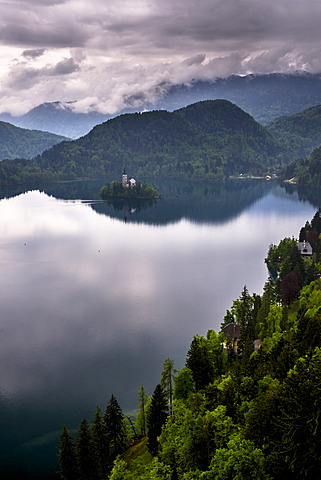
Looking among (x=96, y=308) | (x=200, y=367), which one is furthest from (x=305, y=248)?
(x=200, y=367)

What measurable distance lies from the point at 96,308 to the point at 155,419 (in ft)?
146

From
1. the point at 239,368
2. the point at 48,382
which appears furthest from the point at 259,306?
the point at 48,382

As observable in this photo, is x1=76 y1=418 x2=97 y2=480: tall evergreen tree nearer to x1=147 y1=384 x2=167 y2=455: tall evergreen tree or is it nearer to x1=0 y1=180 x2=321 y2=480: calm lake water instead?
x1=147 y1=384 x2=167 y2=455: tall evergreen tree

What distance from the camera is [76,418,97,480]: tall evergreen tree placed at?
43094 mm

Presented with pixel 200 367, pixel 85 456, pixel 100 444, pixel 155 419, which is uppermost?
pixel 200 367

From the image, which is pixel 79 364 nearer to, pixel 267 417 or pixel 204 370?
pixel 204 370

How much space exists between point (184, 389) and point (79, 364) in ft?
69.0

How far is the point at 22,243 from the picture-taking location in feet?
481

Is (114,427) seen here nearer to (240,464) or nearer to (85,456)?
(85,456)

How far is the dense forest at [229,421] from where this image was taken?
97.7ft

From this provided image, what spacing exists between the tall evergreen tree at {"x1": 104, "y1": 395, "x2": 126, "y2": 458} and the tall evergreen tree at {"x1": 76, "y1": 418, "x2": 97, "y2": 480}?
4.11m

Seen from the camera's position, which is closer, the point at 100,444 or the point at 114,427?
the point at 100,444

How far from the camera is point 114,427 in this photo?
1870 inches

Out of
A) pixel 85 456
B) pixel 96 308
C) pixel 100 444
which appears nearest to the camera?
pixel 85 456
